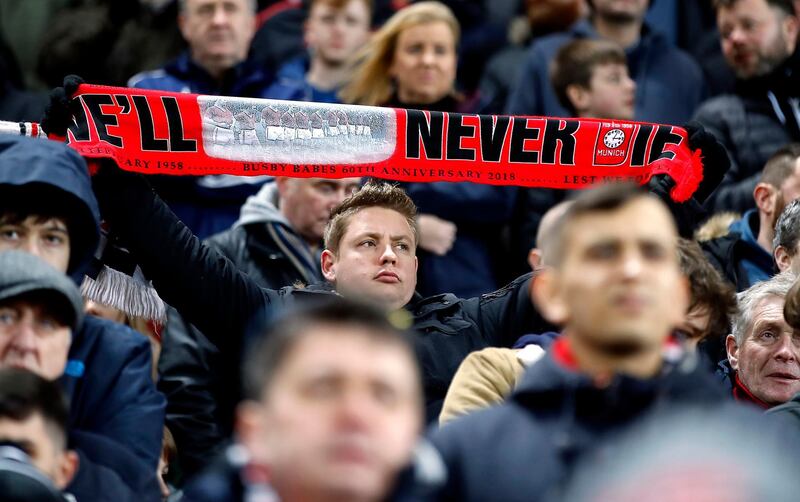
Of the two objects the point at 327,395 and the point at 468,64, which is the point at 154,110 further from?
the point at 468,64

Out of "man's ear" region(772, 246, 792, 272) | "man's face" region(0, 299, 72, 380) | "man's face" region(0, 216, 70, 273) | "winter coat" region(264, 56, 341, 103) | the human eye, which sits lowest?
"man's ear" region(772, 246, 792, 272)

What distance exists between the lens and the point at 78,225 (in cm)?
516

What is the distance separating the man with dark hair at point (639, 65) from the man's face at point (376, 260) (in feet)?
8.49

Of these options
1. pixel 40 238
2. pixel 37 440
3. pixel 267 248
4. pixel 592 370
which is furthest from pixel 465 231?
pixel 592 370

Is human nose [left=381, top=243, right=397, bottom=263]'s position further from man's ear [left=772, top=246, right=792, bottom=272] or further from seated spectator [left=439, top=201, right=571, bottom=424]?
man's ear [left=772, top=246, right=792, bottom=272]

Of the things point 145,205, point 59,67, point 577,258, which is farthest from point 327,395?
point 59,67

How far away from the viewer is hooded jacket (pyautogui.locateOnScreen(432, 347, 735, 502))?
11.6ft

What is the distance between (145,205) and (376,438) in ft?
8.15

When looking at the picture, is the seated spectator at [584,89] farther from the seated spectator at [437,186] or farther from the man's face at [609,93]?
the seated spectator at [437,186]

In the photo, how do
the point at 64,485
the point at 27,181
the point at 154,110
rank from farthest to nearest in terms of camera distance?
the point at 154,110 < the point at 27,181 < the point at 64,485

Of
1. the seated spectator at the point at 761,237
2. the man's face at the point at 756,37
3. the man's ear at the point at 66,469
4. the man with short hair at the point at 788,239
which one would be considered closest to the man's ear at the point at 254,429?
the man's ear at the point at 66,469

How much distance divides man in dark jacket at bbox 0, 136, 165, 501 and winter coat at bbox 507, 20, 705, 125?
3.73 metres

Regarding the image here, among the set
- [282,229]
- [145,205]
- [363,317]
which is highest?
[363,317]

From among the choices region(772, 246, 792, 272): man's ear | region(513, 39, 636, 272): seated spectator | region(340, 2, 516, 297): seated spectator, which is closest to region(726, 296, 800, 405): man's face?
region(772, 246, 792, 272): man's ear
